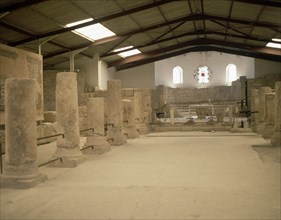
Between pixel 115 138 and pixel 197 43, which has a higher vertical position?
pixel 197 43

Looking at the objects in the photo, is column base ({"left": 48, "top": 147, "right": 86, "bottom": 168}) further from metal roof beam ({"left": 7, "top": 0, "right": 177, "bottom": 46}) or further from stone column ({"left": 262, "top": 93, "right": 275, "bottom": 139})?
stone column ({"left": 262, "top": 93, "right": 275, "bottom": 139})

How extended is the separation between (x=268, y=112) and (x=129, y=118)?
561 cm

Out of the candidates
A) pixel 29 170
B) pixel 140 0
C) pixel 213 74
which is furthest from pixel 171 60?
pixel 29 170

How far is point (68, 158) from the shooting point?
28.1ft

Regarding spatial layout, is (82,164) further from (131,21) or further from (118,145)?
(131,21)

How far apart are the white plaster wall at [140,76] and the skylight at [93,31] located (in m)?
10.8

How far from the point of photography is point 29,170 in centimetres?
653

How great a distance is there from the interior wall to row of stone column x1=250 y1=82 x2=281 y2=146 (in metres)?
10.3

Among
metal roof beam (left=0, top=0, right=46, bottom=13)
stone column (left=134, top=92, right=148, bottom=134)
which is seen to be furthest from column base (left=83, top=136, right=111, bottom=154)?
stone column (left=134, top=92, right=148, bottom=134)

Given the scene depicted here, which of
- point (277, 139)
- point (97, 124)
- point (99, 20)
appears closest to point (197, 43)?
point (99, 20)

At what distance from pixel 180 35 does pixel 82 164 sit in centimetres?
1516

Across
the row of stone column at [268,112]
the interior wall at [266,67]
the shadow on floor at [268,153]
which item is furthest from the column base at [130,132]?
the interior wall at [266,67]

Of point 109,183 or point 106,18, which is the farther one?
point 106,18

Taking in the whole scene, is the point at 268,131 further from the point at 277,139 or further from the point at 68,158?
the point at 68,158
